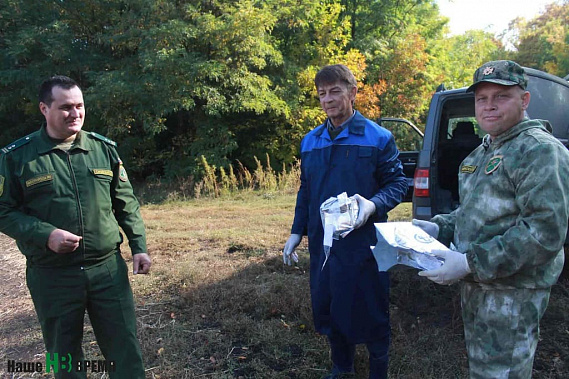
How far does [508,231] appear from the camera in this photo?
4.94ft

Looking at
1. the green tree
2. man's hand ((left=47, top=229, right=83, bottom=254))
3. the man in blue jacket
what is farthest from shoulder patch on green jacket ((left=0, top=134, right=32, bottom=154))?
the green tree

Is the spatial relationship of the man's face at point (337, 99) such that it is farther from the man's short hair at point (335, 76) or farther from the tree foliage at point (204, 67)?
the tree foliage at point (204, 67)

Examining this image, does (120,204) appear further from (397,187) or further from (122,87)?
(122,87)

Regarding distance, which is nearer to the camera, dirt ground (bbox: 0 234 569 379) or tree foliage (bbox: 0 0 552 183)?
dirt ground (bbox: 0 234 569 379)

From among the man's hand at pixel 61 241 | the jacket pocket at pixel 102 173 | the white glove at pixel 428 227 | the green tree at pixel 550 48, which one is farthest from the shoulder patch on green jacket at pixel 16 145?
the green tree at pixel 550 48

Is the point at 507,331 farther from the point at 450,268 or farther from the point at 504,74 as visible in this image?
the point at 504,74

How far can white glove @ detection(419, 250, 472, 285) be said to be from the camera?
1556 millimetres

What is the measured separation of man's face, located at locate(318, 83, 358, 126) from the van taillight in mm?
1854

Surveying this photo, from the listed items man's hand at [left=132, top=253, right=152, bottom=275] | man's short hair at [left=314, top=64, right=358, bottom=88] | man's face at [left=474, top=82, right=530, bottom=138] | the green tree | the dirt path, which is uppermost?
the green tree

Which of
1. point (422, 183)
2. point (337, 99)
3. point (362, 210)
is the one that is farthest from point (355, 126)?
point (422, 183)

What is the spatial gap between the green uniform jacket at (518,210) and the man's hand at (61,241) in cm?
183

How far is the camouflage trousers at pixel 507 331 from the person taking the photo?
5.21ft

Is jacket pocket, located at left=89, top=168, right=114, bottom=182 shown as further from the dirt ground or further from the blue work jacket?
the dirt ground

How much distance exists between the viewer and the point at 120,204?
2.44m
